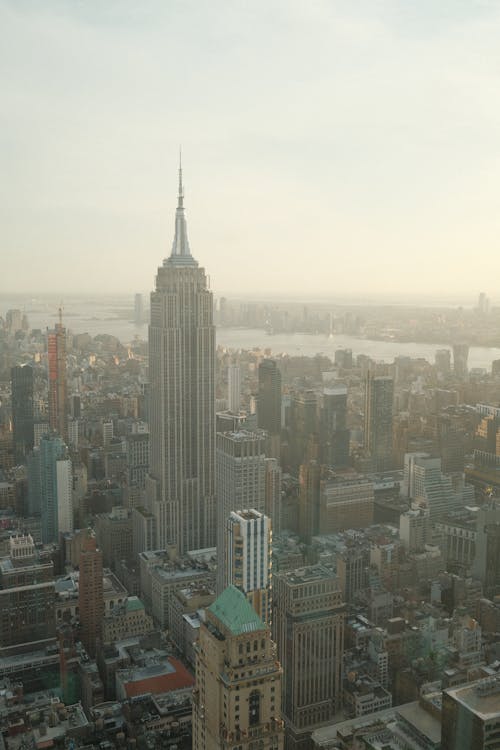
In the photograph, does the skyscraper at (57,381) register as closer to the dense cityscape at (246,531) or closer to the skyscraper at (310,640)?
the dense cityscape at (246,531)

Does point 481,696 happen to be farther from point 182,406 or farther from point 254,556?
point 182,406

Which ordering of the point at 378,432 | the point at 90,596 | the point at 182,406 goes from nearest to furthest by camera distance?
1. the point at 90,596
2. the point at 378,432
3. the point at 182,406

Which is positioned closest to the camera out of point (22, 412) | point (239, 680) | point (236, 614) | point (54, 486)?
point (239, 680)

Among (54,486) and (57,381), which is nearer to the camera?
(57,381)

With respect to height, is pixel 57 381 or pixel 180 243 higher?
pixel 180 243

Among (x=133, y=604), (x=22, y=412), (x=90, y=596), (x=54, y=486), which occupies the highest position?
(x=22, y=412)

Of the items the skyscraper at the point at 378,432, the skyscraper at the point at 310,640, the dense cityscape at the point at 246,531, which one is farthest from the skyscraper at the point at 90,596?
the skyscraper at the point at 378,432

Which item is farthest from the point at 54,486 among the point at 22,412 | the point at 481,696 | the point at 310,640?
the point at 481,696

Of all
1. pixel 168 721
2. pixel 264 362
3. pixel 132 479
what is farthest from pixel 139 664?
pixel 132 479

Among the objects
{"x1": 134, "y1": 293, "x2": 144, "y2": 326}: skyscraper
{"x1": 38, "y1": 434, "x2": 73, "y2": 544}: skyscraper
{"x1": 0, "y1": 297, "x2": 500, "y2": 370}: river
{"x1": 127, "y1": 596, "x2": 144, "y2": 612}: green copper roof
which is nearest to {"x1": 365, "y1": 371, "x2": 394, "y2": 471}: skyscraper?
{"x1": 0, "y1": 297, "x2": 500, "y2": 370}: river
